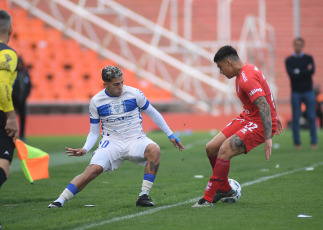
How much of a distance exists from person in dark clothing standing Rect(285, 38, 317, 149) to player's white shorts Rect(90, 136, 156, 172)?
7968 mm

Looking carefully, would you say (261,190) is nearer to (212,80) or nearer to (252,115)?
(252,115)

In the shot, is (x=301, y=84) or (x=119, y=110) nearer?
(x=119, y=110)

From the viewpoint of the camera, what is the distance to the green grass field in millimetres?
5848

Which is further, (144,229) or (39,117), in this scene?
(39,117)

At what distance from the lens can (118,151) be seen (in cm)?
723

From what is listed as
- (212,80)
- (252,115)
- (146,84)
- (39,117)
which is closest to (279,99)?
(212,80)

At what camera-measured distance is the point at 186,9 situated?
1180 inches

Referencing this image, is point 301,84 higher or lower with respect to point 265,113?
higher

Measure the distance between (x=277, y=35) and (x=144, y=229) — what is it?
84.8 ft

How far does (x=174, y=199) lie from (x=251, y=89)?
5.08 feet

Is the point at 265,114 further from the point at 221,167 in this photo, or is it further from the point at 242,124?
the point at 221,167

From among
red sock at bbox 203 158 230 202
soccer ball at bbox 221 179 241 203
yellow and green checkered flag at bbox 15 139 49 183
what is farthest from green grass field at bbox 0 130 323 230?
yellow and green checkered flag at bbox 15 139 49 183

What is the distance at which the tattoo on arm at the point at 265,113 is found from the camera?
675 centimetres

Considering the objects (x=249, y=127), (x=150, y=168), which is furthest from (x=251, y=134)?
(x=150, y=168)
